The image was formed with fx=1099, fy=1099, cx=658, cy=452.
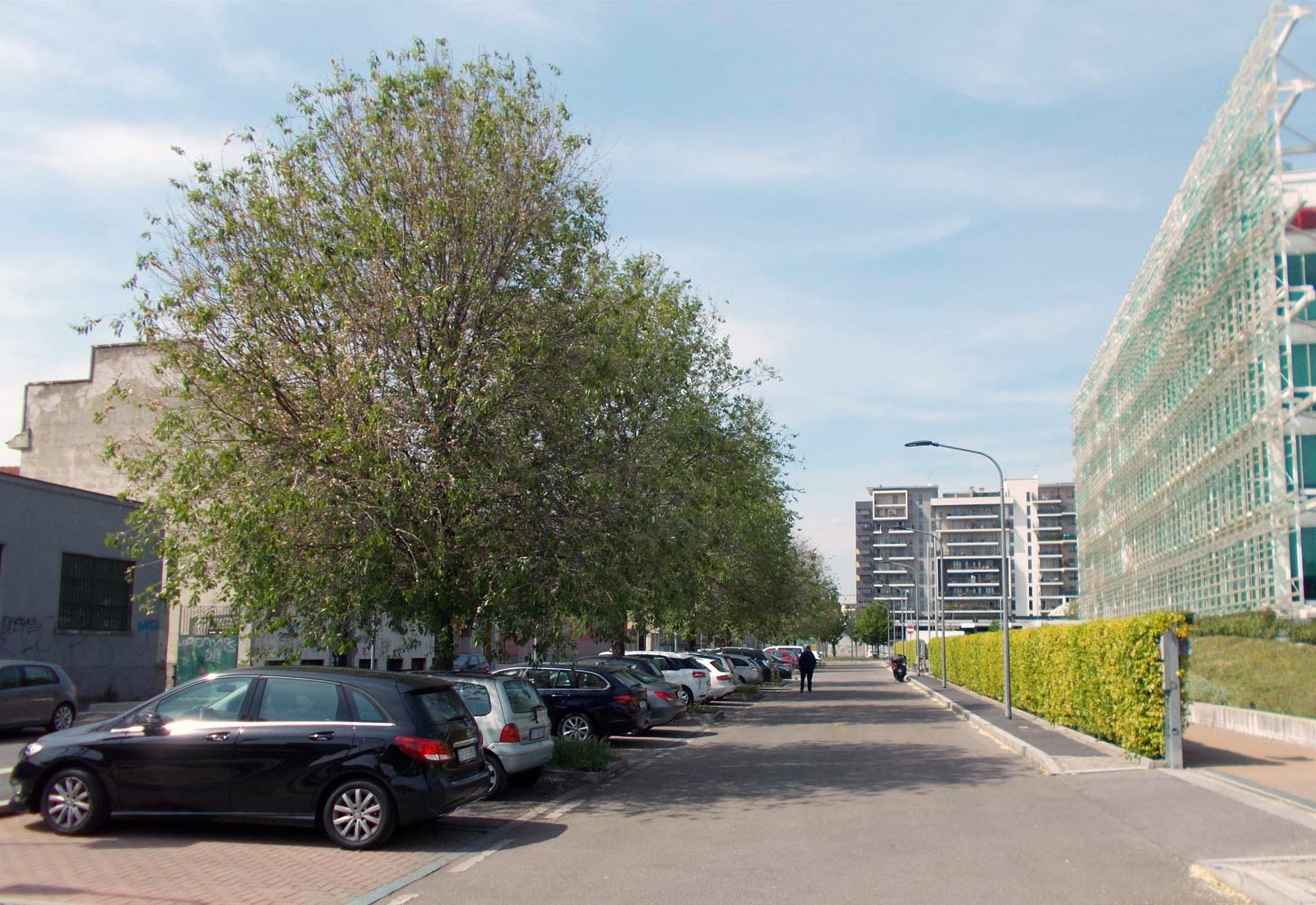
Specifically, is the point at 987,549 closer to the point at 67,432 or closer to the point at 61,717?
the point at 67,432

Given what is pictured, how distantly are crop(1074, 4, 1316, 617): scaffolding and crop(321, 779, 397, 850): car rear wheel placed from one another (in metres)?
23.9

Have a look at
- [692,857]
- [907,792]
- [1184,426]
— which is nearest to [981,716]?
[907,792]

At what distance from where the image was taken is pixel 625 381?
1784cm

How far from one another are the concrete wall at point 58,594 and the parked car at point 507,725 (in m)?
13.4

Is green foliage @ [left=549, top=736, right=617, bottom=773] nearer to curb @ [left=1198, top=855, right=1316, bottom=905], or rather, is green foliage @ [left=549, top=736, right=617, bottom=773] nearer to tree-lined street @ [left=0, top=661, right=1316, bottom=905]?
tree-lined street @ [left=0, top=661, right=1316, bottom=905]

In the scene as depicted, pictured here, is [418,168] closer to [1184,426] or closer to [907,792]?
[907,792]

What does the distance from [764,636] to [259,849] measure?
44409 millimetres

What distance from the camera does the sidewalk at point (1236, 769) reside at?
796cm

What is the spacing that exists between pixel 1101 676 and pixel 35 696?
17928 millimetres

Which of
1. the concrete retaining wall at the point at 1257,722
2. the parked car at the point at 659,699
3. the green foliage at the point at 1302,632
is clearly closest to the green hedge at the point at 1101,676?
the concrete retaining wall at the point at 1257,722

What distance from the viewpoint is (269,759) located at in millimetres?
9953

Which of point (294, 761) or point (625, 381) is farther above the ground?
point (625, 381)

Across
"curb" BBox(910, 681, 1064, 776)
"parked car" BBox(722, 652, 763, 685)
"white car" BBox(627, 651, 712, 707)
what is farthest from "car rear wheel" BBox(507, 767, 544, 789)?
"parked car" BBox(722, 652, 763, 685)

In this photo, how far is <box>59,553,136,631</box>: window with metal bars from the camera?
26094mm
